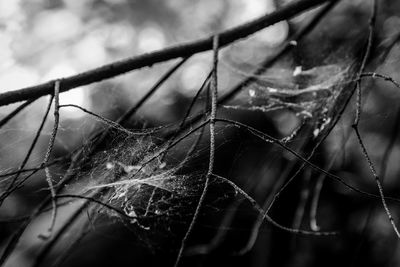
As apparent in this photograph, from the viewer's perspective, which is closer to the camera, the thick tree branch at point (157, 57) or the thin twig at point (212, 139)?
the thin twig at point (212, 139)

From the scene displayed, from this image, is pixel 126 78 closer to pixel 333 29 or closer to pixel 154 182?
pixel 333 29

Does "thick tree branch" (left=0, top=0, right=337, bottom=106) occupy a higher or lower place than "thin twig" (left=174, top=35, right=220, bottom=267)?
higher

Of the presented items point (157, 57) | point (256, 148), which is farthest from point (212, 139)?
point (256, 148)

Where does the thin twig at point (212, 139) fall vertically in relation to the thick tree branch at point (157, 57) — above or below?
below

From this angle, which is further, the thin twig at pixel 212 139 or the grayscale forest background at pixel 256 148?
the grayscale forest background at pixel 256 148

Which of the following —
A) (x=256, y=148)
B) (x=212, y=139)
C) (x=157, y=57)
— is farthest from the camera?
(x=256, y=148)

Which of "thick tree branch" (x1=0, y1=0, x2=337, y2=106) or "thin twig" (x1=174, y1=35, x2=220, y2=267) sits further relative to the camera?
"thick tree branch" (x1=0, y1=0, x2=337, y2=106)

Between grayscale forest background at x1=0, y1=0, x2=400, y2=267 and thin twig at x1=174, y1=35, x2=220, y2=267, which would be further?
grayscale forest background at x1=0, y1=0, x2=400, y2=267

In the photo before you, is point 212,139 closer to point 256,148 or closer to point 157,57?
point 157,57
